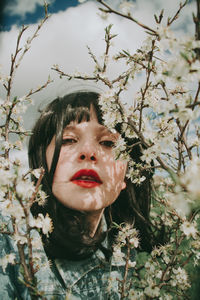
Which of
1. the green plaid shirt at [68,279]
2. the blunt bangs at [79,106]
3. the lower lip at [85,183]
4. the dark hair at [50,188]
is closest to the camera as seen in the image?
A: the green plaid shirt at [68,279]

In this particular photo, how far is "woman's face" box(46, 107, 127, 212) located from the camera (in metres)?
1.86

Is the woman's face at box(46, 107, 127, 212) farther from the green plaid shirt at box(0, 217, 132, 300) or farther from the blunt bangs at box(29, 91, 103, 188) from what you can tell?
the green plaid shirt at box(0, 217, 132, 300)

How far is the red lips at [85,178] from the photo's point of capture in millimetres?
1849

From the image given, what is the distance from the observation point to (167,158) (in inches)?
87.4

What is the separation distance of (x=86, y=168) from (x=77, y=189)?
183mm

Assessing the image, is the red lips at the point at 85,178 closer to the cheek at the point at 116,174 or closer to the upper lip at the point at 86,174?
the upper lip at the point at 86,174

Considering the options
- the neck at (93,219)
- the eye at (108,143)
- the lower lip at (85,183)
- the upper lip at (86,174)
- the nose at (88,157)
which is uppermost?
the eye at (108,143)

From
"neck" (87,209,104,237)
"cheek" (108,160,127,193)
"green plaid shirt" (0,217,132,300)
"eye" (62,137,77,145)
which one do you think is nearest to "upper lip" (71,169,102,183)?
"cheek" (108,160,127,193)

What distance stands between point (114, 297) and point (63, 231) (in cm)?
79

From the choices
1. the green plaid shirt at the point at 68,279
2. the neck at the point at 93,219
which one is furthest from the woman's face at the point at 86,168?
the green plaid shirt at the point at 68,279

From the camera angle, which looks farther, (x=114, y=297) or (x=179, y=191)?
(x=114, y=297)

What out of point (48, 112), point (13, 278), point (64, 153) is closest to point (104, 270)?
point (13, 278)

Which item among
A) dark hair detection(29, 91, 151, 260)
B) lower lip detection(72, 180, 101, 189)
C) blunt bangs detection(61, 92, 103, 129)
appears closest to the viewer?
lower lip detection(72, 180, 101, 189)

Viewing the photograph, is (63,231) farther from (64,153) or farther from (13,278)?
(64,153)
